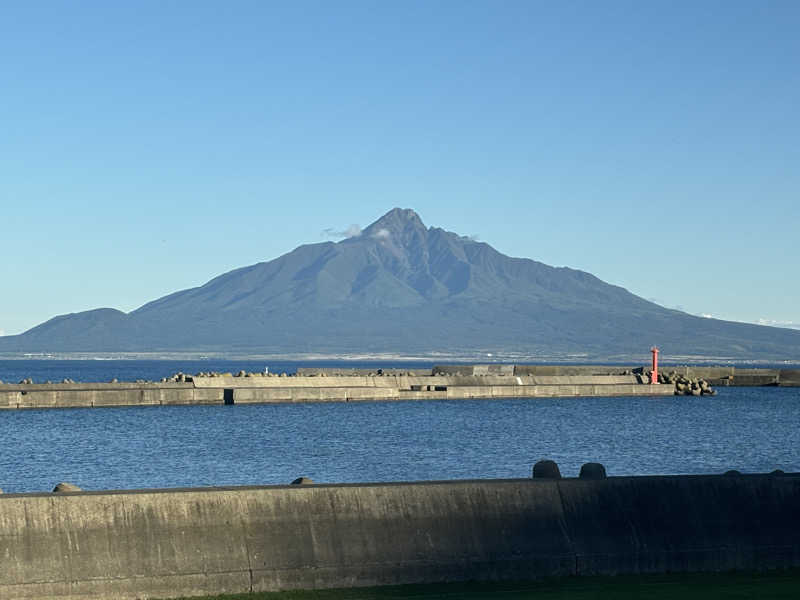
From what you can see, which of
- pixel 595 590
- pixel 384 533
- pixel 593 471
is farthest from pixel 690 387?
pixel 384 533

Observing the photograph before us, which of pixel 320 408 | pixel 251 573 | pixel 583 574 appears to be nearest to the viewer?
pixel 251 573

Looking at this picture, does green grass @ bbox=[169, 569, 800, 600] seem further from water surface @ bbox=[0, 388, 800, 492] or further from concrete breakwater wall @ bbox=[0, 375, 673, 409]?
concrete breakwater wall @ bbox=[0, 375, 673, 409]

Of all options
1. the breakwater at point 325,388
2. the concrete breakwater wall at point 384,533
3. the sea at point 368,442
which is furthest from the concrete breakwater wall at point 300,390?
the concrete breakwater wall at point 384,533

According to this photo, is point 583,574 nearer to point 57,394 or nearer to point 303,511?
point 303,511

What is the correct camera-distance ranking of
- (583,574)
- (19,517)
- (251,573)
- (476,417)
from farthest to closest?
(476,417) < (583,574) < (251,573) < (19,517)

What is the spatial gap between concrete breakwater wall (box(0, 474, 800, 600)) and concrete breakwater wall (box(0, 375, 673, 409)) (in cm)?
7319

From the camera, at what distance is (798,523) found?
16.7 meters

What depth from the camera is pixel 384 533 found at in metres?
15.2

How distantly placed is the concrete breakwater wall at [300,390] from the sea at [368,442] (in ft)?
4.07

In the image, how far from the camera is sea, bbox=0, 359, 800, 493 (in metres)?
43.5

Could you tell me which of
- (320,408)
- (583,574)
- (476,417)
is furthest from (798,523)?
(320,408)

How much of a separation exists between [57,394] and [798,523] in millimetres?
74972

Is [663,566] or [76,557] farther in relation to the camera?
[663,566]

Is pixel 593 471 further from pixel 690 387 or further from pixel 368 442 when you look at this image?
pixel 690 387
